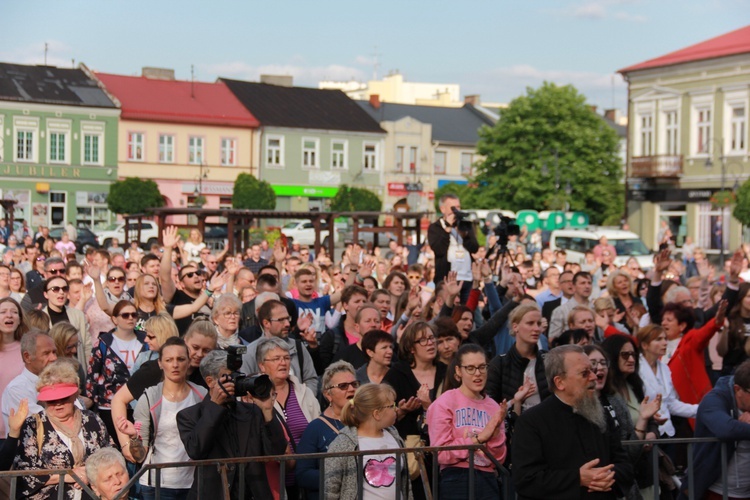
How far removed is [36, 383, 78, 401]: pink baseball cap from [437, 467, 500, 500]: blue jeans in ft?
7.32

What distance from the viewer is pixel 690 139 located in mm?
51250

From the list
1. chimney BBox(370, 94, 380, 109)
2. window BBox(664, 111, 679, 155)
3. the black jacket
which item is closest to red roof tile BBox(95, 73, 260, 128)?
chimney BBox(370, 94, 380, 109)

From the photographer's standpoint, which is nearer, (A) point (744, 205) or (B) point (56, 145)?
(A) point (744, 205)

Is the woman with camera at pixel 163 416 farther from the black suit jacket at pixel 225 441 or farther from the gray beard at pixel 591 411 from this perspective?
the gray beard at pixel 591 411

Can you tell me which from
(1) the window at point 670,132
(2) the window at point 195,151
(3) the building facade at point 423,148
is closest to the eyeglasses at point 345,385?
(1) the window at point 670,132

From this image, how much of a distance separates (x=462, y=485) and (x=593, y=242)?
2853 centimetres

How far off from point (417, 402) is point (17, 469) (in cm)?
243

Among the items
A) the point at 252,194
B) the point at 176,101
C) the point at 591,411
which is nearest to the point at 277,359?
the point at 591,411

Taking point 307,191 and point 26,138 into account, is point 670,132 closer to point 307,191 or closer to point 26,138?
point 307,191

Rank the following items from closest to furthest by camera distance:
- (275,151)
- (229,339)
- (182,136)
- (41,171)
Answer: (229,339), (41,171), (182,136), (275,151)

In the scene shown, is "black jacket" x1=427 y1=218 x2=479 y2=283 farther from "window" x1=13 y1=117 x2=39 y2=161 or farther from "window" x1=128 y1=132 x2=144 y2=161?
"window" x1=128 y1=132 x2=144 y2=161

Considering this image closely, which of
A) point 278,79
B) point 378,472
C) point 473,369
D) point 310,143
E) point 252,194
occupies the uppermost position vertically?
point 278,79

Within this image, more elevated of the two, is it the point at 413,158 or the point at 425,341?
the point at 413,158

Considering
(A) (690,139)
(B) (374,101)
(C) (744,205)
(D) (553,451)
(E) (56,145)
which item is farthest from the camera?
(B) (374,101)
